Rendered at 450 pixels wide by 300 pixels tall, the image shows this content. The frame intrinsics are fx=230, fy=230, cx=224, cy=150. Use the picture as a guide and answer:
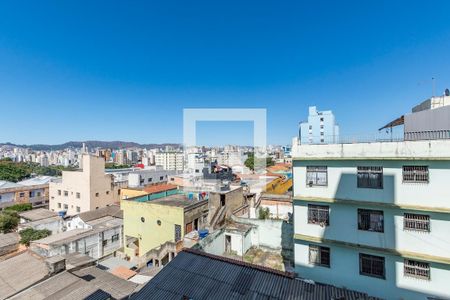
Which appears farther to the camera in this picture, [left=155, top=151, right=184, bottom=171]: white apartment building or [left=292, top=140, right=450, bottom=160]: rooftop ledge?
[left=155, top=151, right=184, bottom=171]: white apartment building

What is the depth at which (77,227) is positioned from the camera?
21.5 meters

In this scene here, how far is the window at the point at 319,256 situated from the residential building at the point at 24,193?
1578 inches

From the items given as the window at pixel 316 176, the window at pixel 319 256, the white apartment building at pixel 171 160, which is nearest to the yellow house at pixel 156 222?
the window at pixel 319 256

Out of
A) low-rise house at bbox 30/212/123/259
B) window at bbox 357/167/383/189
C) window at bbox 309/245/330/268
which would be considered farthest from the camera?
low-rise house at bbox 30/212/123/259

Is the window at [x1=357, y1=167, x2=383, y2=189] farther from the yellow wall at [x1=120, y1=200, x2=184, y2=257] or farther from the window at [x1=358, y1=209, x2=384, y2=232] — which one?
the yellow wall at [x1=120, y1=200, x2=184, y2=257]

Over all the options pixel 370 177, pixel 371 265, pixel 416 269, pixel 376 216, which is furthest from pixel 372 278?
pixel 370 177

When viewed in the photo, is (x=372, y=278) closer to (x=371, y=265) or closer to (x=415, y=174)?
(x=371, y=265)

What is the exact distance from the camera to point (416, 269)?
8.09 metres

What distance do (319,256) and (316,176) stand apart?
336 cm

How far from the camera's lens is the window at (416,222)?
787cm

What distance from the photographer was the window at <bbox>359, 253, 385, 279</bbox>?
28.1 feet

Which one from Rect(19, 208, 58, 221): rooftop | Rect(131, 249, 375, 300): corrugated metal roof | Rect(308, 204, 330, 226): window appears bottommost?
Rect(19, 208, 58, 221): rooftop

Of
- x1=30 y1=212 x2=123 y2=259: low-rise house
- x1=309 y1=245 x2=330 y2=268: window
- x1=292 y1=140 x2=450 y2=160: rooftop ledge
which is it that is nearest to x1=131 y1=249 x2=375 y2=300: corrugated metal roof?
x1=309 y1=245 x2=330 y2=268: window

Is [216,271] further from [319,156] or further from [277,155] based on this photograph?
[277,155]
